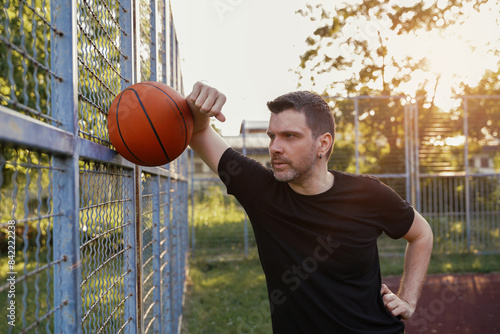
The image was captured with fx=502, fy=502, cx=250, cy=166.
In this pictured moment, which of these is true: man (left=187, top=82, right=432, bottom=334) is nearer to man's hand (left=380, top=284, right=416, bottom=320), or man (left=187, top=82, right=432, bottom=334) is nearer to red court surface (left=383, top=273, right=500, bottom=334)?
man's hand (left=380, top=284, right=416, bottom=320)

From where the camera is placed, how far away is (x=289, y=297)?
246 cm

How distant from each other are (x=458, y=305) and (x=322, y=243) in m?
5.15

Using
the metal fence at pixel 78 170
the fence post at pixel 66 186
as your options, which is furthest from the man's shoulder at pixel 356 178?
the fence post at pixel 66 186

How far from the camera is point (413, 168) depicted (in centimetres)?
1068

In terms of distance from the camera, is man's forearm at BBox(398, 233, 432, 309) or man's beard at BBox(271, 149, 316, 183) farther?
man's forearm at BBox(398, 233, 432, 309)

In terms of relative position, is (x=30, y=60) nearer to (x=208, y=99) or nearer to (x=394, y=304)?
(x=208, y=99)

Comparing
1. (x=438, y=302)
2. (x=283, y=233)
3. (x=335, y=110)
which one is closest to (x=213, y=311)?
(x=438, y=302)

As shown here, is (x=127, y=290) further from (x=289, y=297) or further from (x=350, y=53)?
(x=350, y=53)

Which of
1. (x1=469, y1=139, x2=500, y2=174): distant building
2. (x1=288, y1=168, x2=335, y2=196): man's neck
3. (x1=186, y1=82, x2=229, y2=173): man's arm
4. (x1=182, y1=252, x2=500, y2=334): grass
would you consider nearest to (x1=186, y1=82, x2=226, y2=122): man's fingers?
(x1=186, y1=82, x2=229, y2=173): man's arm

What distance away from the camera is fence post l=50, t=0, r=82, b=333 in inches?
56.0

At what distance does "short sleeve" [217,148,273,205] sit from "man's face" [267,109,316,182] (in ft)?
0.59

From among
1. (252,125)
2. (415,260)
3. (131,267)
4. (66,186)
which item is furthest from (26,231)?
(252,125)

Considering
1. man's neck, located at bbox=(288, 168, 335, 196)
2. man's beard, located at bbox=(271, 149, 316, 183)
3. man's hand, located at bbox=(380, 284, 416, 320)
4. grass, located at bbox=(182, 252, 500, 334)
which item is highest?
man's beard, located at bbox=(271, 149, 316, 183)

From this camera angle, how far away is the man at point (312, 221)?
243 centimetres
